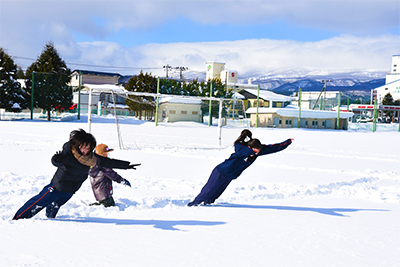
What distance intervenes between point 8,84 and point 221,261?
102 ft

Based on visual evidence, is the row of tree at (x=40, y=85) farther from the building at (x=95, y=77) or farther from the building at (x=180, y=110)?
the building at (x=95, y=77)

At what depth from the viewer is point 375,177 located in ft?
28.3

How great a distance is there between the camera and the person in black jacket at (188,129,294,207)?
501 centimetres

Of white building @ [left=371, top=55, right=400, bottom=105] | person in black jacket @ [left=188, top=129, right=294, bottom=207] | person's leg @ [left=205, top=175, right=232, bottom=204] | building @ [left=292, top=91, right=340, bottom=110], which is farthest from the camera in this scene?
white building @ [left=371, top=55, right=400, bottom=105]

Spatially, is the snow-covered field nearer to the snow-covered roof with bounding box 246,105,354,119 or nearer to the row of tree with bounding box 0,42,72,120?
the row of tree with bounding box 0,42,72,120

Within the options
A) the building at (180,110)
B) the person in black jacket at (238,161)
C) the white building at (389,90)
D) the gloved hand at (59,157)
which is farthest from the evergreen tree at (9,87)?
the white building at (389,90)

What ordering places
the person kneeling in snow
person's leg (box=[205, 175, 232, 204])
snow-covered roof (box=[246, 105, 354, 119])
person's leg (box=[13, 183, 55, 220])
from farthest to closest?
snow-covered roof (box=[246, 105, 354, 119])
person's leg (box=[205, 175, 232, 204])
the person kneeling in snow
person's leg (box=[13, 183, 55, 220])

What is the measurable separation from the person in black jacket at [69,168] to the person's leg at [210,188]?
57.5 inches

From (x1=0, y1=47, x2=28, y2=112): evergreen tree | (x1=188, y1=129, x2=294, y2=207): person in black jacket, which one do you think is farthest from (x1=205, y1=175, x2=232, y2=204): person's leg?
(x1=0, y1=47, x2=28, y2=112): evergreen tree

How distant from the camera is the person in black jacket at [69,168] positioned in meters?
3.80

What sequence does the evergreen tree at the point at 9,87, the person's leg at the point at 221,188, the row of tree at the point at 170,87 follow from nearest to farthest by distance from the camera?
the person's leg at the point at 221,188 → the evergreen tree at the point at 9,87 → the row of tree at the point at 170,87

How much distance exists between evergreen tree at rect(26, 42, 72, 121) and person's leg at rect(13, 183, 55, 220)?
2845 cm

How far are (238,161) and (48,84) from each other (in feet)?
94.6

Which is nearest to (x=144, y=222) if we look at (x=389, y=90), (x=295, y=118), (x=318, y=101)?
(x=295, y=118)
